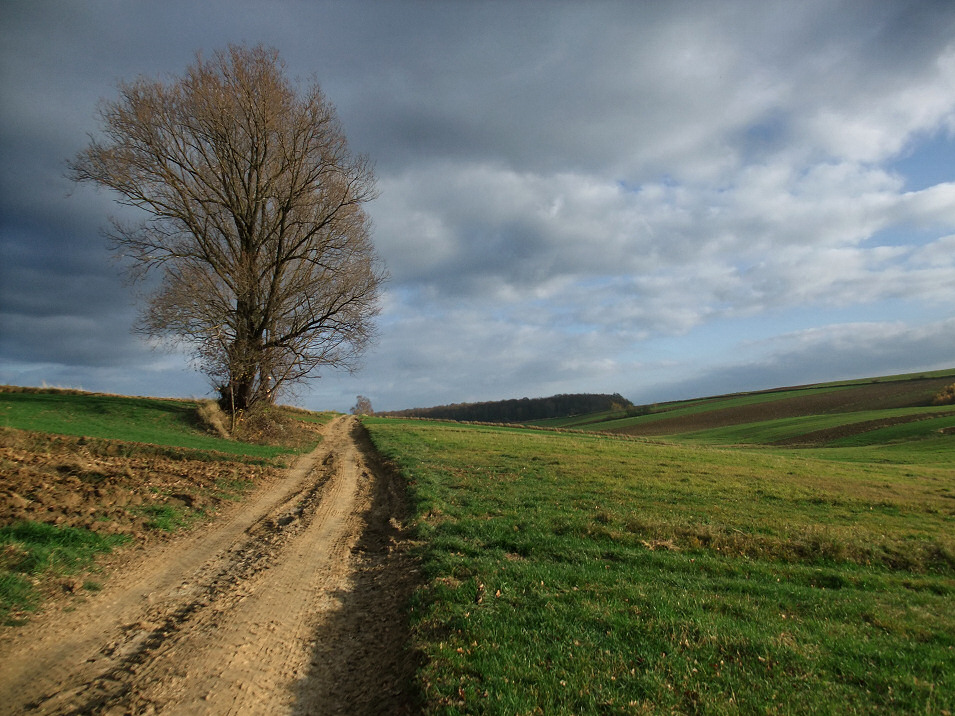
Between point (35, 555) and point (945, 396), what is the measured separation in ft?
278

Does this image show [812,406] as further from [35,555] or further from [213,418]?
[35,555]

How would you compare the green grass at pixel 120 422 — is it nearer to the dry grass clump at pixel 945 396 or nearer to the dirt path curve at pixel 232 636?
the dirt path curve at pixel 232 636

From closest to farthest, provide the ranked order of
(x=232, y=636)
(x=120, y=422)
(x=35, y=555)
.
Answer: (x=232, y=636)
(x=35, y=555)
(x=120, y=422)

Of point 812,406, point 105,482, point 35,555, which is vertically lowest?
point 812,406

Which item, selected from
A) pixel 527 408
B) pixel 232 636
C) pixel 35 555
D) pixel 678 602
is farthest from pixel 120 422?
pixel 527 408

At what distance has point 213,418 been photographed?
26453 mm

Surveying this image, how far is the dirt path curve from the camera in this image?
4633 millimetres

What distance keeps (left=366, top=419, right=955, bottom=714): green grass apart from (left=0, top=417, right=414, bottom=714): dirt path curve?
725mm

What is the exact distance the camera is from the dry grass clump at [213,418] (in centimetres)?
2519

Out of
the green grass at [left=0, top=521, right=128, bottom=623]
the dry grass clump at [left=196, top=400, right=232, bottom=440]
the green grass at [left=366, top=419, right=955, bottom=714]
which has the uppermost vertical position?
Result: the dry grass clump at [left=196, top=400, right=232, bottom=440]

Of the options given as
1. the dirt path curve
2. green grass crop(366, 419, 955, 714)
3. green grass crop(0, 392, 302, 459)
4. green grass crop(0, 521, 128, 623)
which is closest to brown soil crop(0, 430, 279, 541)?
green grass crop(0, 521, 128, 623)

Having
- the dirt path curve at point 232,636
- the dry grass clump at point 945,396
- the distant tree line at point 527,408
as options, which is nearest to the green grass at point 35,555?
the dirt path curve at point 232,636

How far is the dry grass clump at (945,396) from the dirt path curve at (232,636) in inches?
3068

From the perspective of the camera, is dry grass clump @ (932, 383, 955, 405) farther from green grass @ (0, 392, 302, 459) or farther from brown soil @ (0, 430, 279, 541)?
brown soil @ (0, 430, 279, 541)
